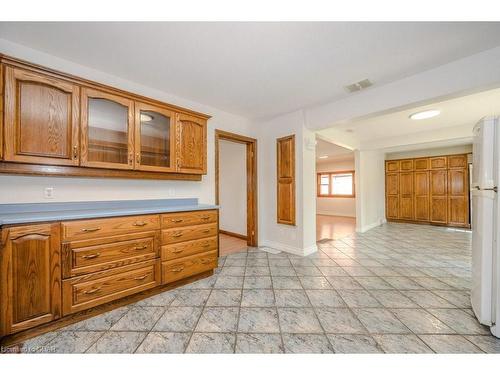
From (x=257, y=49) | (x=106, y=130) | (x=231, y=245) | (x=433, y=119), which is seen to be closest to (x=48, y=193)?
(x=106, y=130)

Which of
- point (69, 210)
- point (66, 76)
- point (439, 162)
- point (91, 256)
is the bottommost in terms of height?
point (91, 256)

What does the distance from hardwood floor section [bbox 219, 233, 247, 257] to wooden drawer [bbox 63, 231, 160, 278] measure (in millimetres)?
1614

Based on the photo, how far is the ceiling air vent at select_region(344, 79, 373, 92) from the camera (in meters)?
2.42

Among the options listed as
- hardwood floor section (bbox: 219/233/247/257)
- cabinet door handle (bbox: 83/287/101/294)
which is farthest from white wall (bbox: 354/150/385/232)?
cabinet door handle (bbox: 83/287/101/294)

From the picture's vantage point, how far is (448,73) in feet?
6.73

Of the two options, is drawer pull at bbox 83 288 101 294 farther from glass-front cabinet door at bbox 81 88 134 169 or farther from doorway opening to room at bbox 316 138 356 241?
doorway opening to room at bbox 316 138 356 241

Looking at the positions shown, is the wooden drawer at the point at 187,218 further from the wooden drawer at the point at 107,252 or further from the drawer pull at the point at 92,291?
the drawer pull at the point at 92,291

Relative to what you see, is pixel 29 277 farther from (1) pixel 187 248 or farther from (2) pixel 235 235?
(2) pixel 235 235

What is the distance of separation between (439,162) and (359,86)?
16.6 feet

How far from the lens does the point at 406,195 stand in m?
6.14
